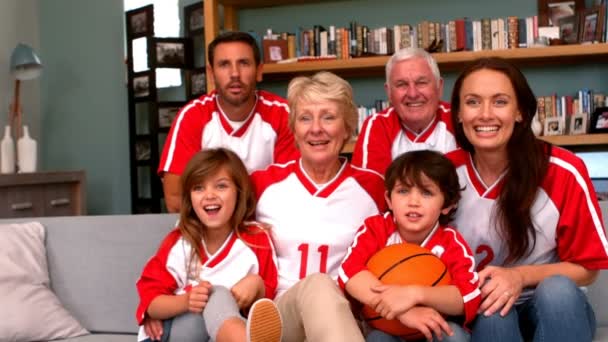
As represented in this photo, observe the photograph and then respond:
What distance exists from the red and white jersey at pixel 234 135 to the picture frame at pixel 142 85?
94.8 inches

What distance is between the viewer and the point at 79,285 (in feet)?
8.04

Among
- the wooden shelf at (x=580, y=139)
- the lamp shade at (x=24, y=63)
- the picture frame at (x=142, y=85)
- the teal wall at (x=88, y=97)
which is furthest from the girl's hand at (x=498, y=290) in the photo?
the teal wall at (x=88, y=97)

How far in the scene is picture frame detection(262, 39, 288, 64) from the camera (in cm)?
477

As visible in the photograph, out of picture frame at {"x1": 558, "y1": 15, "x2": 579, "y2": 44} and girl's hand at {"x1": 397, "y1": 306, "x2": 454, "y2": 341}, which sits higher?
picture frame at {"x1": 558, "y1": 15, "x2": 579, "y2": 44}

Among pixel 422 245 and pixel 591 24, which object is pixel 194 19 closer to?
pixel 591 24

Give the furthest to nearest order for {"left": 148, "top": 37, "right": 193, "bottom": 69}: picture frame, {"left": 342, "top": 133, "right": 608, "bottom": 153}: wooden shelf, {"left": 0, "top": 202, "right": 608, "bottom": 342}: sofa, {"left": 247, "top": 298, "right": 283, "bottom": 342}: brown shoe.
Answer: {"left": 148, "top": 37, "right": 193, "bottom": 69}: picture frame < {"left": 342, "top": 133, "right": 608, "bottom": 153}: wooden shelf < {"left": 0, "top": 202, "right": 608, "bottom": 342}: sofa < {"left": 247, "top": 298, "right": 283, "bottom": 342}: brown shoe

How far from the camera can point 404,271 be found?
6.14ft

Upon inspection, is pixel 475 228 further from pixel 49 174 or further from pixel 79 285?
pixel 49 174

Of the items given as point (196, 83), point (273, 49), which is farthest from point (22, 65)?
point (273, 49)

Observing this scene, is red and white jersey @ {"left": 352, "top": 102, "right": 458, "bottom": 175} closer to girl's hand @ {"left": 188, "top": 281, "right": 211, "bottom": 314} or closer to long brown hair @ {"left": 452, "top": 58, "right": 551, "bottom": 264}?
long brown hair @ {"left": 452, "top": 58, "right": 551, "bottom": 264}

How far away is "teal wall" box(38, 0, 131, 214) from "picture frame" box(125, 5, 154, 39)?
0.21 meters

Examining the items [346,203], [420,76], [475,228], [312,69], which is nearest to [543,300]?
[475,228]

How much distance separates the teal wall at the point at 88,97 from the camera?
225 inches

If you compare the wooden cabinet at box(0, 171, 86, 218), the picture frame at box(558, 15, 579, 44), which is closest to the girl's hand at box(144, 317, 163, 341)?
Result: the wooden cabinet at box(0, 171, 86, 218)
